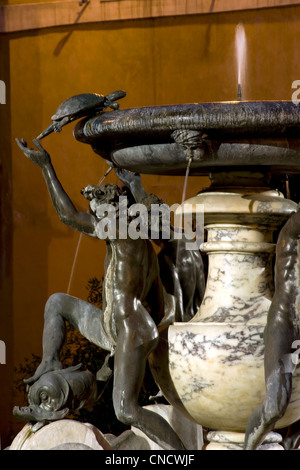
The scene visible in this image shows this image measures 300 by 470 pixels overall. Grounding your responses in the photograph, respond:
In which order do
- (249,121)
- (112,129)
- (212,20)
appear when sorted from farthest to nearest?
(212,20)
(112,129)
(249,121)

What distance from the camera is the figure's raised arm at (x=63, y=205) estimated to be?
2953 mm

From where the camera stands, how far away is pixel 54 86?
617cm

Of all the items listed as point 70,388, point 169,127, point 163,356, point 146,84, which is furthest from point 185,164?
point 146,84

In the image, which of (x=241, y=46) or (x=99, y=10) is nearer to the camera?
(x=241, y=46)

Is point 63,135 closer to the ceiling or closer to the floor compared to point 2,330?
closer to the ceiling

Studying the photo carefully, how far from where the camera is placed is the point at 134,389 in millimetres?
2770

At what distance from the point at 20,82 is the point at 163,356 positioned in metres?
3.74

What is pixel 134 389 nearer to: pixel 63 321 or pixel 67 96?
pixel 63 321

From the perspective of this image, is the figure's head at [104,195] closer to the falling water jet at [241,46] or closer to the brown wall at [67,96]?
the brown wall at [67,96]

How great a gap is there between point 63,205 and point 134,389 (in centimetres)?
62

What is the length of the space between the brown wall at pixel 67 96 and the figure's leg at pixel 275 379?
3185 millimetres

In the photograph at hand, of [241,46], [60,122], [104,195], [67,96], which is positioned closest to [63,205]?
[104,195]

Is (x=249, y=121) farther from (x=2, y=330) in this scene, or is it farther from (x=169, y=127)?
(x=2, y=330)

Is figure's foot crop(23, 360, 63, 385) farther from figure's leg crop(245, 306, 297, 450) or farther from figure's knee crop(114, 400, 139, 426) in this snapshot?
figure's leg crop(245, 306, 297, 450)
